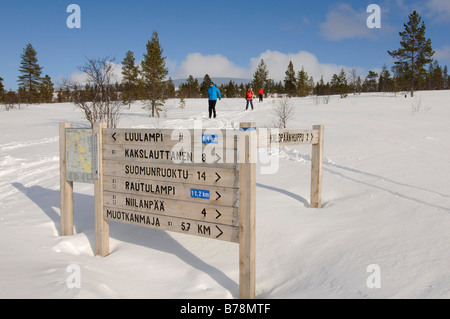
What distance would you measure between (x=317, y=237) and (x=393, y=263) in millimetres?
878

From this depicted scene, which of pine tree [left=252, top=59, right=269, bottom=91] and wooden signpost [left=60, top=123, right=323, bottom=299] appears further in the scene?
pine tree [left=252, top=59, right=269, bottom=91]

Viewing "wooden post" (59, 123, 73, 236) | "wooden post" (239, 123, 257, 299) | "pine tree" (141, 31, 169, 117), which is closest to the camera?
"wooden post" (239, 123, 257, 299)

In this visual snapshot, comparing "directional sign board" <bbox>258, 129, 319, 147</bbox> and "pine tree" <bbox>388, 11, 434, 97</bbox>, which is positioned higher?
"pine tree" <bbox>388, 11, 434, 97</bbox>

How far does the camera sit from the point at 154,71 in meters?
25.2

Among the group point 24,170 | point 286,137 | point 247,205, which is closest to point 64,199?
point 247,205

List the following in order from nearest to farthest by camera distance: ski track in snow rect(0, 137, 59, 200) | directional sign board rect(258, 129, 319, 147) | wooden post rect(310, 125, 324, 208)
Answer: directional sign board rect(258, 129, 319, 147), wooden post rect(310, 125, 324, 208), ski track in snow rect(0, 137, 59, 200)

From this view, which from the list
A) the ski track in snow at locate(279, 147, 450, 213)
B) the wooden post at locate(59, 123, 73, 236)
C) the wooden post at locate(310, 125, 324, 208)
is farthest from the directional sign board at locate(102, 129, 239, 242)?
the ski track in snow at locate(279, 147, 450, 213)

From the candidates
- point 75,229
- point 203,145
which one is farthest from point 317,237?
point 75,229

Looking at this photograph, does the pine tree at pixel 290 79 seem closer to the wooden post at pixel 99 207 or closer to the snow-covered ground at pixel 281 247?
the snow-covered ground at pixel 281 247

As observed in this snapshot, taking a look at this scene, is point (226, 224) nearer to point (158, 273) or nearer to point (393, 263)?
point (158, 273)

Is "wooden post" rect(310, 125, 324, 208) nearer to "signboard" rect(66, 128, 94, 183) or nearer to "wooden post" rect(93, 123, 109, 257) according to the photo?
"wooden post" rect(93, 123, 109, 257)

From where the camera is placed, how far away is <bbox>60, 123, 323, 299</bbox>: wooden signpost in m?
2.72

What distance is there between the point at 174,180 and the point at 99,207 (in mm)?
1183

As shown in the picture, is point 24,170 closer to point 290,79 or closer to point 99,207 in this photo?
point 99,207
